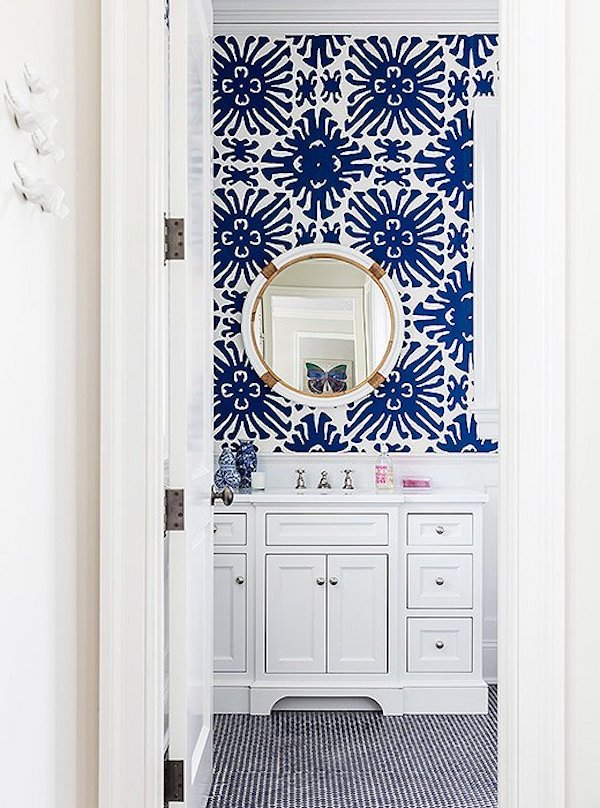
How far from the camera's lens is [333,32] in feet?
15.7

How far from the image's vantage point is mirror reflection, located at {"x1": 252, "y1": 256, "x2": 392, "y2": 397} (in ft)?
15.7

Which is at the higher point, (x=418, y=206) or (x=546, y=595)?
(x=418, y=206)

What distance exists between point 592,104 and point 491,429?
292 centimetres

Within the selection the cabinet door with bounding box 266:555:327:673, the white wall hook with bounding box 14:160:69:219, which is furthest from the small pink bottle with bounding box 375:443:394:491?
the white wall hook with bounding box 14:160:69:219

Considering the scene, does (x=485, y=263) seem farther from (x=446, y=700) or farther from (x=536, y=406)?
(x=536, y=406)

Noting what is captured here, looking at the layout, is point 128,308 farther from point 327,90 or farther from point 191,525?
point 327,90

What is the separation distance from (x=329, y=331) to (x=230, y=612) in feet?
4.51

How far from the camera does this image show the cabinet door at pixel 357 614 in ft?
14.2

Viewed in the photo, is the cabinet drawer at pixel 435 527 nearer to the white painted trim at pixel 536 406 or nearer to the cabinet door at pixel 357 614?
the cabinet door at pixel 357 614

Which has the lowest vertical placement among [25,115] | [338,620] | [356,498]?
[338,620]

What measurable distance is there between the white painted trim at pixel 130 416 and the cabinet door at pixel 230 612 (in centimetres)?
218

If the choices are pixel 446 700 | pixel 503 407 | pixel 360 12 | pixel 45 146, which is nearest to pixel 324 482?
pixel 446 700

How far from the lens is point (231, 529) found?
4.35m

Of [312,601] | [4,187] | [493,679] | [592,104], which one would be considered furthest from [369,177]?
[4,187]
